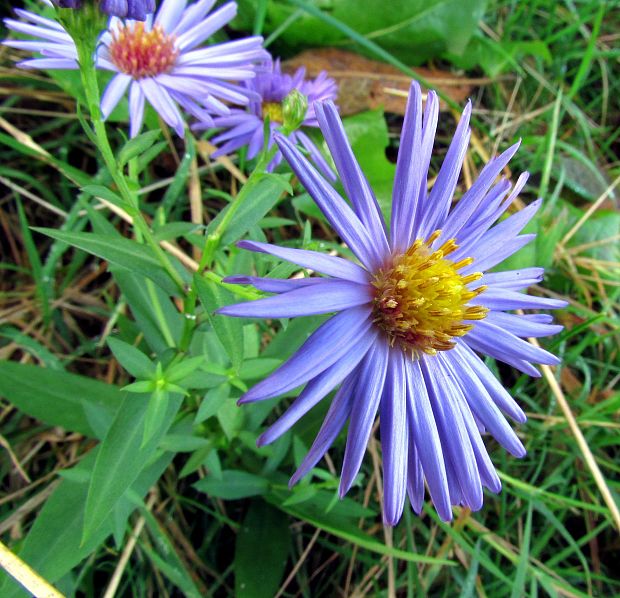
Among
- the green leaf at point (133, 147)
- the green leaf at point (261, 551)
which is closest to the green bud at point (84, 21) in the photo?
the green leaf at point (133, 147)

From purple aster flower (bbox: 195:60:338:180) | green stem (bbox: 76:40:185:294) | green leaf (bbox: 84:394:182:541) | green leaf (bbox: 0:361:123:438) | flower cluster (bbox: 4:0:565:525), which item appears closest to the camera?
flower cluster (bbox: 4:0:565:525)

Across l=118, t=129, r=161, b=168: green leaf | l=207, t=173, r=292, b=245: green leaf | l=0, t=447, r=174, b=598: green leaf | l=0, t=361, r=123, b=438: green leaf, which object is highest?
l=118, t=129, r=161, b=168: green leaf

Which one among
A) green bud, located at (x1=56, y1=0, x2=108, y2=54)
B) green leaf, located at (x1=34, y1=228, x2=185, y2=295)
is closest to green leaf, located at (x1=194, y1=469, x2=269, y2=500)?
green leaf, located at (x1=34, y1=228, x2=185, y2=295)

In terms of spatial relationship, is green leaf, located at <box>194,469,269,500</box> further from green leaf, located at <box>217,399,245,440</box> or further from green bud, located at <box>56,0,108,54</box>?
green bud, located at <box>56,0,108,54</box>

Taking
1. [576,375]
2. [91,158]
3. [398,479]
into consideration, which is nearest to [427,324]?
[398,479]

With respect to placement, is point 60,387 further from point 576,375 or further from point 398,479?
point 576,375

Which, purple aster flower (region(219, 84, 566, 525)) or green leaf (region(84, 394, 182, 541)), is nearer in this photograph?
purple aster flower (region(219, 84, 566, 525))

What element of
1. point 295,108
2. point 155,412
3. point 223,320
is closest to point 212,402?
point 155,412

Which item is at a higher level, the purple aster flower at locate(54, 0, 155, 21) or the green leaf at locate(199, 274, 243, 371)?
the purple aster flower at locate(54, 0, 155, 21)
